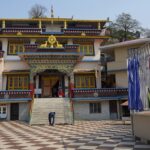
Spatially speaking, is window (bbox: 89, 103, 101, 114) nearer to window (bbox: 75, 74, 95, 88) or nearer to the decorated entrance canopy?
window (bbox: 75, 74, 95, 88)

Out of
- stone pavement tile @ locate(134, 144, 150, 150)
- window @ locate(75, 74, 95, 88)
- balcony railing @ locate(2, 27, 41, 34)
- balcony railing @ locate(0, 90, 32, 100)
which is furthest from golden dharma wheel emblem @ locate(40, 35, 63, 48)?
stone pavement tile @ locate(134, 144, 150, 150)

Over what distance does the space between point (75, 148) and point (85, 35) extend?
20606mm

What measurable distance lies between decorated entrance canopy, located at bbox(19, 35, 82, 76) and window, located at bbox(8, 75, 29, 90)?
1896mm

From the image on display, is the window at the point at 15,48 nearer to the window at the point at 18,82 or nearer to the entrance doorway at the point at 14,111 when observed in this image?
the window at the point at 18,82

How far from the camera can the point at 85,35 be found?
29719 mm

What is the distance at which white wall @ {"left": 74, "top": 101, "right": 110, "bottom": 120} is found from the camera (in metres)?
26.2

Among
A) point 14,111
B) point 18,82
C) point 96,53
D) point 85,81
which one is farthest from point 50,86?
point 96,53

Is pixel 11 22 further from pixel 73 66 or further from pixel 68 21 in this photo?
pixel 73 66

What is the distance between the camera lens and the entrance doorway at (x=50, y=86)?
1127 inches

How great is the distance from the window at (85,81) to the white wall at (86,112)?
2549 mm

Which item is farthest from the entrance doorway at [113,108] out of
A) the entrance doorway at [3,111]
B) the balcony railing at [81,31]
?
the entrance doorway at [3,111]

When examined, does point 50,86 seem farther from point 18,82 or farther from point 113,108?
point 113,108

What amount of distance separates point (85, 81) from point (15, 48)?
818cm

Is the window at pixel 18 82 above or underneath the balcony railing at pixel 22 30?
underneath
